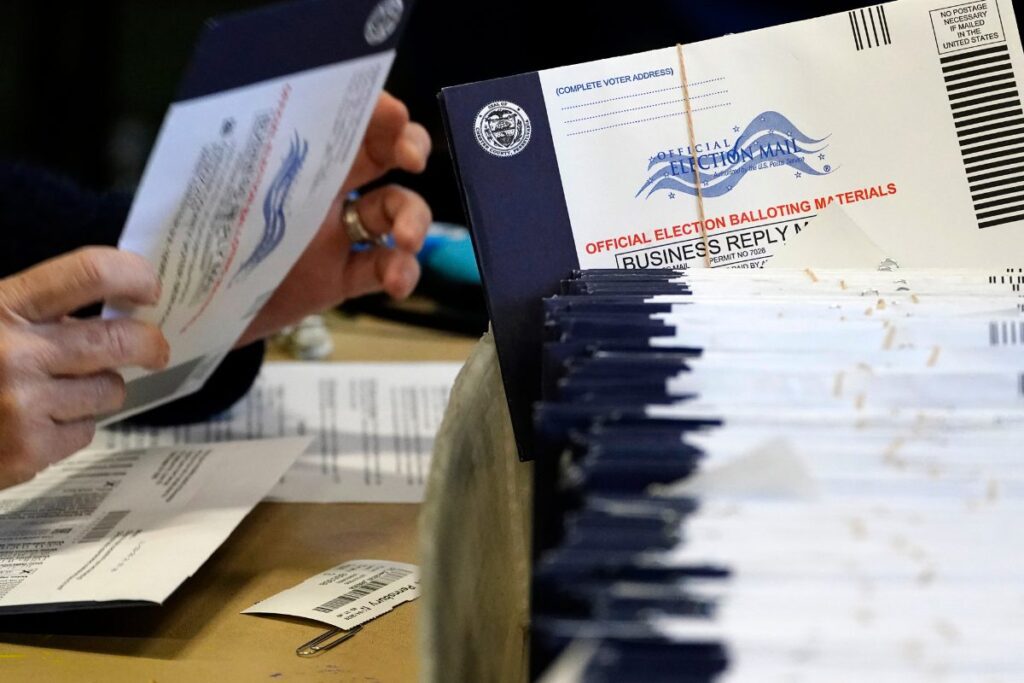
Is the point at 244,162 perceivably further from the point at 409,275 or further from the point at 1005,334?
the point at 1005,334

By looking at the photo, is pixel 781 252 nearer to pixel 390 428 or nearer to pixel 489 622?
pixel 489 622

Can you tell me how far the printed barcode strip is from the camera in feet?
2.06

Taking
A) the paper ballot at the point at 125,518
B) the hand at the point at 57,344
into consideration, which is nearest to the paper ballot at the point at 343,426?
the paper ballot at the point at 125,518

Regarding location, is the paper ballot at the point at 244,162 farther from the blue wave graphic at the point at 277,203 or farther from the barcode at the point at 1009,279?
the barcode at the point at 1009,279

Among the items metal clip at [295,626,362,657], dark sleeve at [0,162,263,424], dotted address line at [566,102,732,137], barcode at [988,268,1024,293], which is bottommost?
metal clip at [295,626,362,657]

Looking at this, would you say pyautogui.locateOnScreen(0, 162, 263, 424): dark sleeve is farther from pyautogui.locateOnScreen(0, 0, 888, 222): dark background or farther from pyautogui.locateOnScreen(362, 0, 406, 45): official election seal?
pyautogui.locateOnScreen(0, 0, 888, 222): dark background

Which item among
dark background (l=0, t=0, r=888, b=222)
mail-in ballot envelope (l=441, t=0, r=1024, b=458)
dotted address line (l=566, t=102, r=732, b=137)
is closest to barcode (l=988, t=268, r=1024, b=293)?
mail-in ballot envelope (l=441, t=0, r=1024, b=458)

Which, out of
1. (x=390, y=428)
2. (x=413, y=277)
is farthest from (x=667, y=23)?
(x=390, y=428)

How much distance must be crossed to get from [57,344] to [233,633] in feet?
0.67

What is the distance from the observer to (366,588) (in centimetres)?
59

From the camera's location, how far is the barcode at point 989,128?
50 cm

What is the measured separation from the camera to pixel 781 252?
50 centimetres

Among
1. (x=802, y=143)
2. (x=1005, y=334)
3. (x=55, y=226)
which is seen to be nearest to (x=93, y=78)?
(x=55, y=226)

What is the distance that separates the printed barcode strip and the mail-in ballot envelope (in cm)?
35
